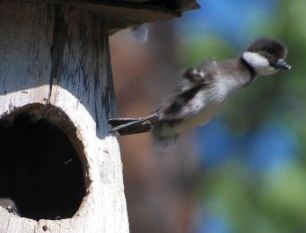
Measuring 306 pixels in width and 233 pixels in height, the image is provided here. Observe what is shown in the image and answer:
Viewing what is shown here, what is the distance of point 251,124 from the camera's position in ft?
38.1

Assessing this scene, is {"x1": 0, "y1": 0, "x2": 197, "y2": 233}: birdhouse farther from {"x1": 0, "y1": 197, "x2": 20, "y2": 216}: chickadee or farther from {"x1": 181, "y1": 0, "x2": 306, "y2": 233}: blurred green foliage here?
{"x1": 181, "y1": 0, "x2": 306, "y2": 233}: blurred green foliage

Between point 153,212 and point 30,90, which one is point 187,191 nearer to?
point 153,212

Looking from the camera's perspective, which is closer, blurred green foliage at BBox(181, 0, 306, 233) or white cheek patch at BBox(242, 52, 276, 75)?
white cheek patch at BBox(242, 52, 276, 75)

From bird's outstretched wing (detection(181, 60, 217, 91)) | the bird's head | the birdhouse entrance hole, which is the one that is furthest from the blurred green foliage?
bird's outstretched wing (detection(181, 60, 217, 91))

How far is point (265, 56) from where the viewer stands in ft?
12.1

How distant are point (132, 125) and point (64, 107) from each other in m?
0.34

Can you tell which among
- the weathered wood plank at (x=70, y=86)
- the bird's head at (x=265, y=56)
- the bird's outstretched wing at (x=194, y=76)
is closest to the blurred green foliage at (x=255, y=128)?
the weathered wood plank at (x=70, y=86)

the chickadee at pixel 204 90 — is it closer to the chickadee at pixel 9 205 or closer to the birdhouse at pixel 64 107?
the birdhouse at pixel 64 107

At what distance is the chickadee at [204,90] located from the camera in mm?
3566

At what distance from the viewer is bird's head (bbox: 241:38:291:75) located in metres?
3.68

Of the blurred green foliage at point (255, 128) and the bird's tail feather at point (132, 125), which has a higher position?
the blurred green foliage at point (255, 128)

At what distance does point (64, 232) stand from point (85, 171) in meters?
0.23

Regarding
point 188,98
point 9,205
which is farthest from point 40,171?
point 188,98

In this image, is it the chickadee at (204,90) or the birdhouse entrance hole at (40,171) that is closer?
the chickadee at (204,90)
